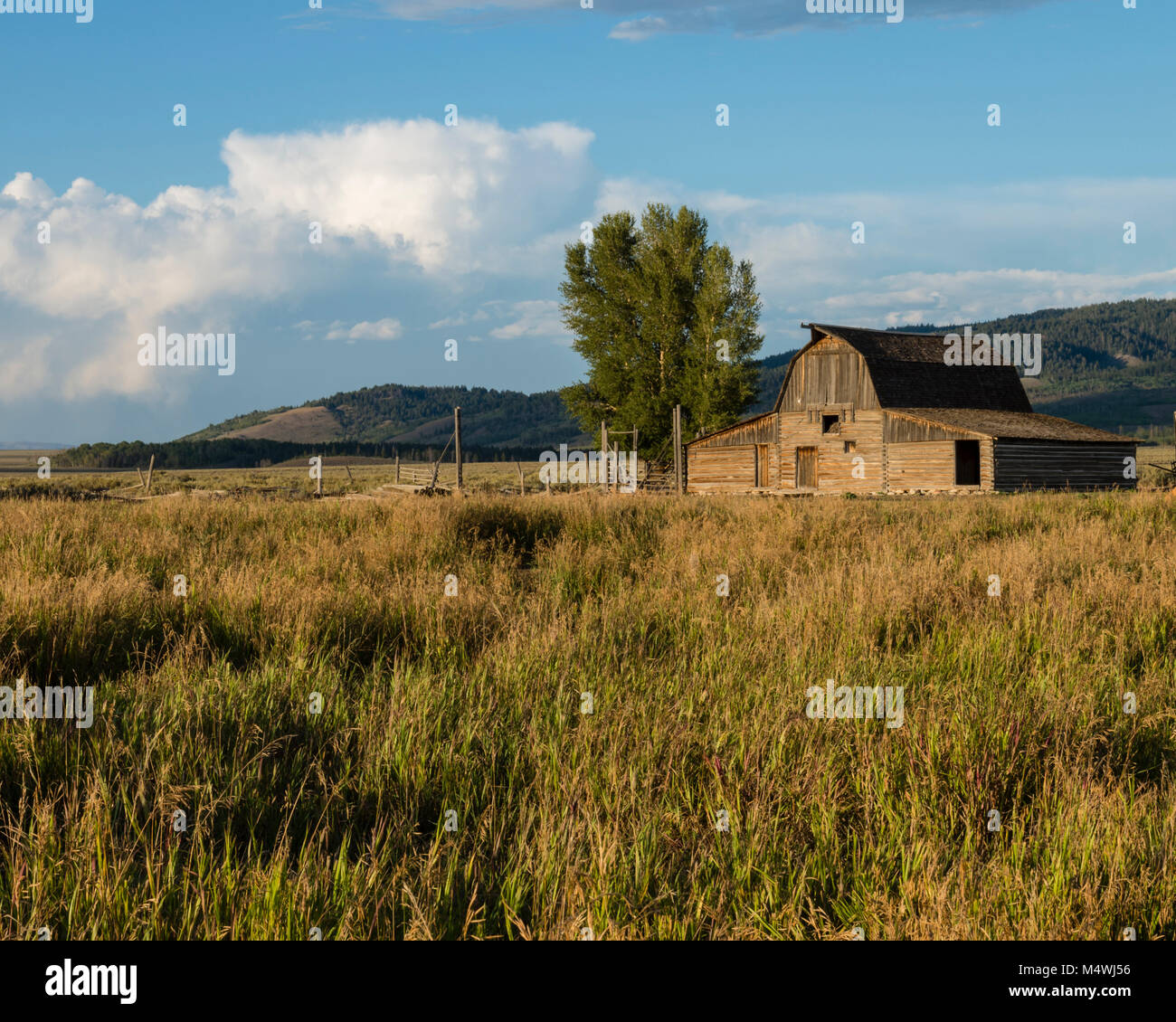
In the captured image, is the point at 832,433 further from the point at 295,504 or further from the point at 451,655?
the point at 451,655

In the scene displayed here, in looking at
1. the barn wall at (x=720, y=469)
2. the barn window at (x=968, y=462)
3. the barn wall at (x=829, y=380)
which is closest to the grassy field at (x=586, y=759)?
the barn wall at (x=829, y=380)

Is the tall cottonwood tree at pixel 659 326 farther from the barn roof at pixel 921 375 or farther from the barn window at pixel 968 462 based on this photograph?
the barn window at pixel 968 462

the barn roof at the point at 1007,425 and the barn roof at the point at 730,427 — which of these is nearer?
the barn roof at the point at 1007,425

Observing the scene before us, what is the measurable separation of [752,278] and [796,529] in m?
37.4

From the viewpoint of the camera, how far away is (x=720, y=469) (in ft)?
150

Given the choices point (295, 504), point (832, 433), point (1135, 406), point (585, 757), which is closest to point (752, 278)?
point (832, 433)

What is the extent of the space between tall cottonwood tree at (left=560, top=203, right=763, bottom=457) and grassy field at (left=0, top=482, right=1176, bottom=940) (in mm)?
39827

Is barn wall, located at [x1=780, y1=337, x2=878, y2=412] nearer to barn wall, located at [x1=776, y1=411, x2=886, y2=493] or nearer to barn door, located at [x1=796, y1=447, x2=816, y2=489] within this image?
barn wall, located at [x1=776, y1=411, x2=886, y2=493]

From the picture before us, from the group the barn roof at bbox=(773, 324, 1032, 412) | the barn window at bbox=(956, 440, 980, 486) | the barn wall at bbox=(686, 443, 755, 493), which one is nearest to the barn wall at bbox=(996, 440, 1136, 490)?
the barn window at bbox=(956, 440, 980, 486)

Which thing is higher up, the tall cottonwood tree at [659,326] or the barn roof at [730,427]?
the tall cottonwood tree at [659,326]

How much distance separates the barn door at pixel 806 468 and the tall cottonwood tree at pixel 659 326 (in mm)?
6431

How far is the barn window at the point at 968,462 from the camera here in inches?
1620

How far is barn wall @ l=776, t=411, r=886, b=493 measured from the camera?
40469 mm

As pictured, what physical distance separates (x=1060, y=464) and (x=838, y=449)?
8.96 m
